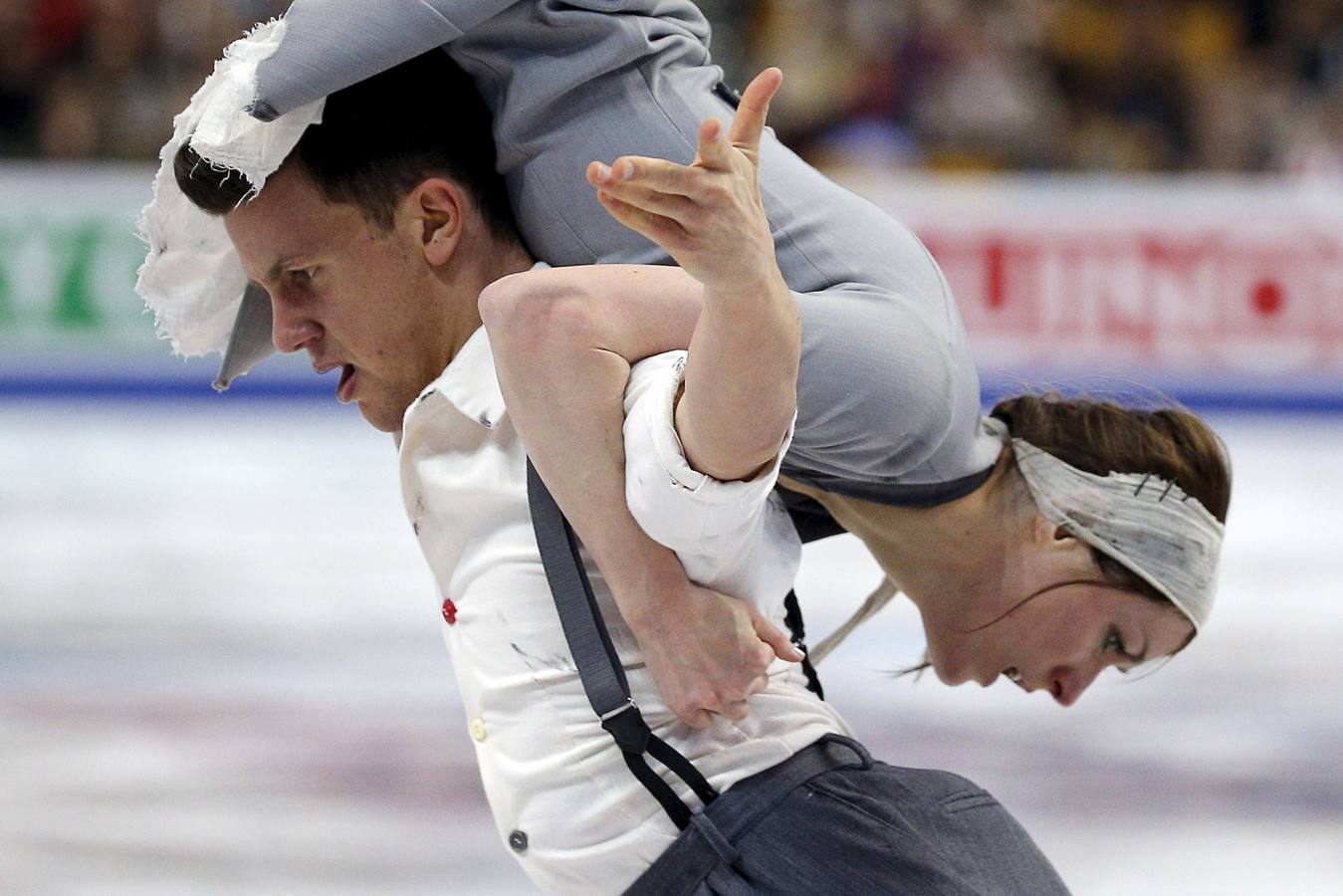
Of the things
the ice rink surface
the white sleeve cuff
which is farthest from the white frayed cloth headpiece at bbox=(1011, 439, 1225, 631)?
the ice rink surface

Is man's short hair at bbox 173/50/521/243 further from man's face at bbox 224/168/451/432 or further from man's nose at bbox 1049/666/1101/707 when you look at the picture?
man's nose at bbox 1049/666/1101/707

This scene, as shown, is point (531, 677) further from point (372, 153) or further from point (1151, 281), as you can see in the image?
point (1151, 281)

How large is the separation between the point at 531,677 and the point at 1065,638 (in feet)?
2.11

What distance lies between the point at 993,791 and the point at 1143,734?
55 cm

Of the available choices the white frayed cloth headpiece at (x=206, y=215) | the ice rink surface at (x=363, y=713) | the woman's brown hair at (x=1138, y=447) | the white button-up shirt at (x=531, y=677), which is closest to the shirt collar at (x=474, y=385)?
the white button-up shirt at (x=531, y=677)

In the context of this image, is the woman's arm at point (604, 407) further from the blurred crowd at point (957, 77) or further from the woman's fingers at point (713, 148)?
the blurred crowd at point (957, 77)

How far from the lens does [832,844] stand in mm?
1682

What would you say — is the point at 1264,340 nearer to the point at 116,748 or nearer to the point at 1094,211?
the point at 1094,211

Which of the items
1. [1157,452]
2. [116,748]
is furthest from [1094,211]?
[1157,452]

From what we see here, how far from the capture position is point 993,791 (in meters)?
3.58

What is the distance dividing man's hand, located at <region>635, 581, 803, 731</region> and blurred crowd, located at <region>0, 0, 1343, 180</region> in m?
6.30

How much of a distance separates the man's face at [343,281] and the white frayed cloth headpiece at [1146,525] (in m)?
0.67

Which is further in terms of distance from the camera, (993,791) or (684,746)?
(993,791)

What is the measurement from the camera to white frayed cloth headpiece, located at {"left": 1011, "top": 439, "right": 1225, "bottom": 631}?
1910mm
